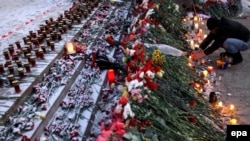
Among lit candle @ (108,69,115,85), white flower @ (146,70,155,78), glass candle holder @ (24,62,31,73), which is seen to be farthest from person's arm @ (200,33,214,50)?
glass candle holder @ (24,62,31,73)

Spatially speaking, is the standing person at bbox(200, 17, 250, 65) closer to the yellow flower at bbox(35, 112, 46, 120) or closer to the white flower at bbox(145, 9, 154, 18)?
the white flower at bbox(145, 9, 154, 18)

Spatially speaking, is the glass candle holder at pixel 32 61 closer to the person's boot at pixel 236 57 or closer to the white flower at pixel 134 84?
the white flower at pixel 134 84

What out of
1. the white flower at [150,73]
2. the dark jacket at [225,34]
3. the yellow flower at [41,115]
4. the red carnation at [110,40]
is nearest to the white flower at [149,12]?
the red carnation at [110,40]

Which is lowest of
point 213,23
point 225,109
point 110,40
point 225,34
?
point 225,109

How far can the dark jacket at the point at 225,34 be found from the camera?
21.6ft

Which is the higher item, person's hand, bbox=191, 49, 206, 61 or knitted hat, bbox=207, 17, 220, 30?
knitted hat, bbox=207, 17, 220, 30

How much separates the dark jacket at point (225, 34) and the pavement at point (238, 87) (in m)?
0.53

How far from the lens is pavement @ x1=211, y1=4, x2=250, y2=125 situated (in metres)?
4.98

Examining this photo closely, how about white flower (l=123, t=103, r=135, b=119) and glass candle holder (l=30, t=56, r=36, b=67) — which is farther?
glass candle holder (l=30, t=56, r=36, b=67)

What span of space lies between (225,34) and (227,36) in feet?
0.26

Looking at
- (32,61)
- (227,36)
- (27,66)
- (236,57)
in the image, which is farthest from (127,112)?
(236,57)

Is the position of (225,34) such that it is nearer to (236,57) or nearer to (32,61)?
(236,57)

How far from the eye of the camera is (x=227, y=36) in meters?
6.72

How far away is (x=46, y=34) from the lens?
244 inches
